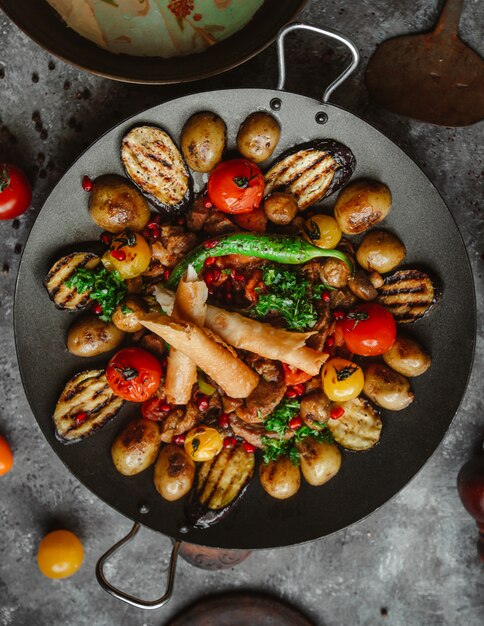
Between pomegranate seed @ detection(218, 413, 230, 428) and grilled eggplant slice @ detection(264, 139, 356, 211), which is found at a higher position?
grilled eggplant slice @ detection(264, 139, 356, 211)

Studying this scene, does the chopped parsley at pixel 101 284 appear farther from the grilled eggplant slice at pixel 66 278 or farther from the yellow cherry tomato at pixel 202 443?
the yellow cherry tomato at pixel 202 443

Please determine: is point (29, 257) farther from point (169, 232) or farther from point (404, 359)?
point (404, 359)

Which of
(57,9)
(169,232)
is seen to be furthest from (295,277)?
(57,9)

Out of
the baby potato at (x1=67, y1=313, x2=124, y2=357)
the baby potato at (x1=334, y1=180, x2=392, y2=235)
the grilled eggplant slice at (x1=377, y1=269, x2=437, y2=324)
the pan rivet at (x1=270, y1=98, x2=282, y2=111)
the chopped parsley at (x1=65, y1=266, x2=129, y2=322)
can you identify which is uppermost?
the pan rivet at (x1=270, y1=98, x2=282, y2=111)

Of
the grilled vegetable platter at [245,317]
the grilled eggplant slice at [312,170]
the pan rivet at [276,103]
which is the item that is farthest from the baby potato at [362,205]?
the pan rivet at [276,103]

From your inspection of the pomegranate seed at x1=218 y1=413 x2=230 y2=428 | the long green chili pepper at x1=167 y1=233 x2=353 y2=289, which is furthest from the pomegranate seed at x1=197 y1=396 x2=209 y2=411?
the long green chili pepper at x1=167 y1=233 x2=353 y2=289

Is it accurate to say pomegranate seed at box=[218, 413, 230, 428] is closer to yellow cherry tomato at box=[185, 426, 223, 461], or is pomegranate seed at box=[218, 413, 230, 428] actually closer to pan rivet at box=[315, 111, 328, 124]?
→ yellow cherry tomato at box=[185, 426, 223, 461]

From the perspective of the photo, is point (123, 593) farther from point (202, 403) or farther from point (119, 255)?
point (119, 255)
